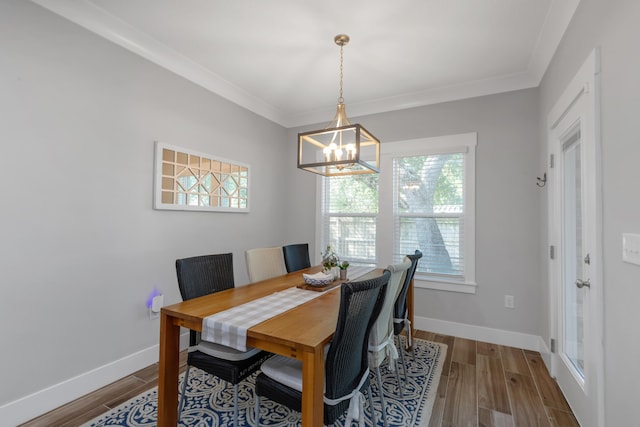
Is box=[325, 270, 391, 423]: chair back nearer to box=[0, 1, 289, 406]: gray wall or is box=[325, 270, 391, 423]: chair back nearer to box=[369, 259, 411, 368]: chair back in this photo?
box=[369, 259, 411, 368]: chair back

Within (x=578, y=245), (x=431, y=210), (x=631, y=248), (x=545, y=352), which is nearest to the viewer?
(x=631, y=248)

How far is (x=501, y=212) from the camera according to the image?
310 cm

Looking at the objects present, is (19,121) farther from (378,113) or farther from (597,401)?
(597,401)

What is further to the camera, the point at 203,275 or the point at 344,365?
the point at 203,275

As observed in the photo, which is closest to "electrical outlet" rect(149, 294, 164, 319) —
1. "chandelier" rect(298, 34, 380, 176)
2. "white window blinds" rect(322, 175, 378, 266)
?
"chandelier" rect(298, 34, 380, 176)

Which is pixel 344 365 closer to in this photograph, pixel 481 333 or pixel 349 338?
pixel 349 338

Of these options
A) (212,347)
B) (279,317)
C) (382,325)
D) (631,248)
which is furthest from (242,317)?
(631,248)

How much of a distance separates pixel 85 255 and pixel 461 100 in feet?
12.3

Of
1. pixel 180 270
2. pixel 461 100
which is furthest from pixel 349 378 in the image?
pixel 461 100

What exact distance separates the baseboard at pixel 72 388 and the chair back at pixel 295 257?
1.37 meters

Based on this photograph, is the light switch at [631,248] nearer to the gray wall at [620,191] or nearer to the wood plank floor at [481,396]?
the gray wall at [620,191]

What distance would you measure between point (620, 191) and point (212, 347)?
2.19 meters

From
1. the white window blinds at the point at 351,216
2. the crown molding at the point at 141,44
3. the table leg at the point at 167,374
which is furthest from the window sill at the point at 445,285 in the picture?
the crown molding at the point at 141,44

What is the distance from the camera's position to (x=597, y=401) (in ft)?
4.93
